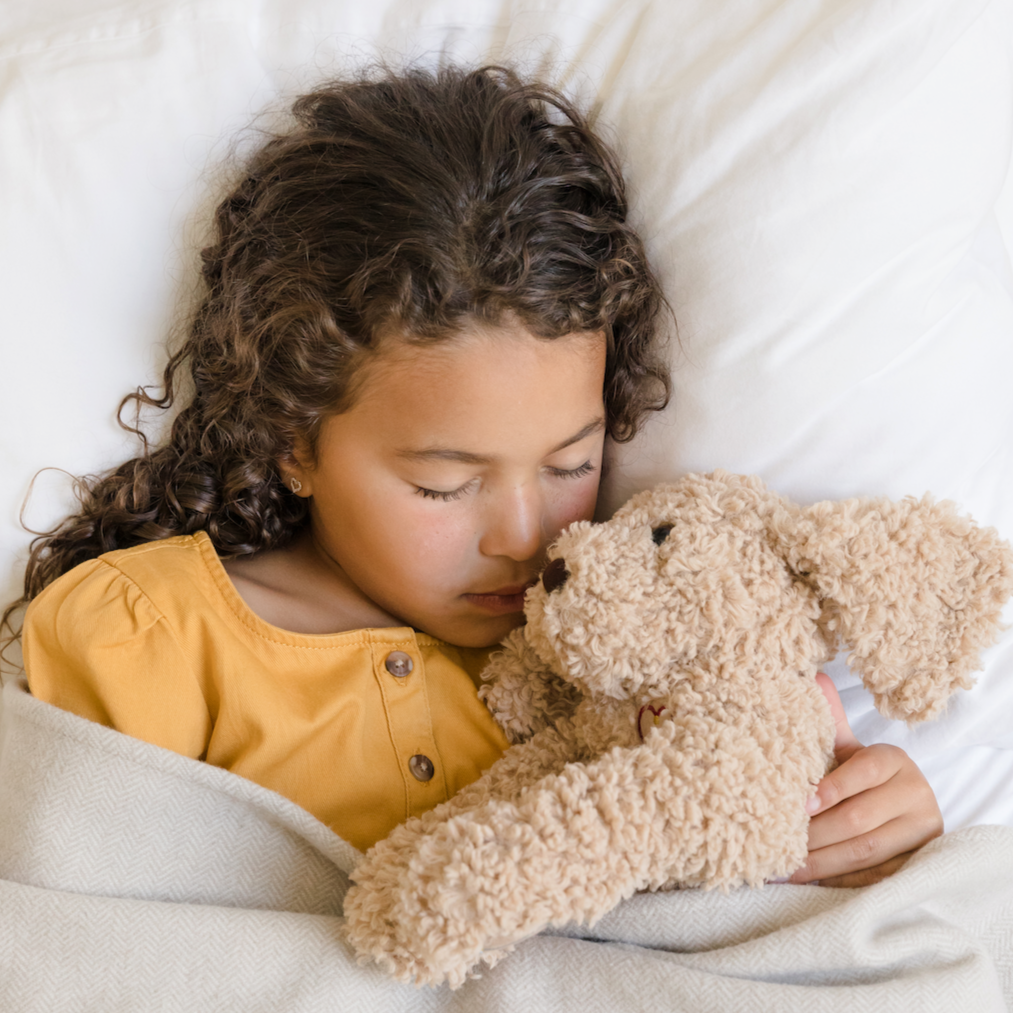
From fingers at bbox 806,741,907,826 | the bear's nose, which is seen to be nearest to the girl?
fingers at bbox 806,741,907,826

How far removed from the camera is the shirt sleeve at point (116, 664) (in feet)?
2.89

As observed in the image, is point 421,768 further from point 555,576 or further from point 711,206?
point 711,206

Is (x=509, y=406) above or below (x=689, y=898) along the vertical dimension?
above

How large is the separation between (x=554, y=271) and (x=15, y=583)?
68cm

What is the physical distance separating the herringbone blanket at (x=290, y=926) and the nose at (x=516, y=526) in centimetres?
30

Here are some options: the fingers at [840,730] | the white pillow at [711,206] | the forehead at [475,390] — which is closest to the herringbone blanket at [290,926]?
the fingers at [840,730]

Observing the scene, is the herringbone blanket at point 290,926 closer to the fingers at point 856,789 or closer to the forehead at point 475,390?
the fingers at point 856,789

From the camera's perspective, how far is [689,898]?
77 cm

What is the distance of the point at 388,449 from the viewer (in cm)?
92

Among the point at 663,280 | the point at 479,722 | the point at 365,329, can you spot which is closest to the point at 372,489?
the point at 365,329

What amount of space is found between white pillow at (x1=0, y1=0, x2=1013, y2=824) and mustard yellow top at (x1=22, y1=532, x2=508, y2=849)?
0.18m

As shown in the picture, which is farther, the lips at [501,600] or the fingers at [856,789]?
the lips at [501,600]

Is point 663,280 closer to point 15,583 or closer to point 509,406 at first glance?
point 509,406

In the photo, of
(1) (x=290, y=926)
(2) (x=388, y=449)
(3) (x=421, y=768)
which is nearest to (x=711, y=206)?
(2) (x=388, y=449)
